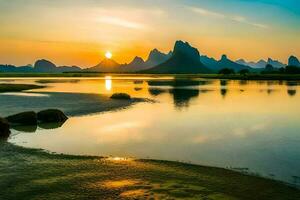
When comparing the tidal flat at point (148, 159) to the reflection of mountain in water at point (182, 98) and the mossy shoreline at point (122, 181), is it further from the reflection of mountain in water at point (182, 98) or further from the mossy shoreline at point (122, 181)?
the reflection of mountain in water at point (182, 98)

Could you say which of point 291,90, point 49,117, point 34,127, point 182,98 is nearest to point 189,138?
point 34,127

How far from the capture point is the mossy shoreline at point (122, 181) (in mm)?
14664

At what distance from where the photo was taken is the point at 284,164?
19.9 m

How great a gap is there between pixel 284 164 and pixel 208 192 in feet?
→ 23.7

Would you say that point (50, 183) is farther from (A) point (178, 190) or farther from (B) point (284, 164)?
(B) point (284, 164)

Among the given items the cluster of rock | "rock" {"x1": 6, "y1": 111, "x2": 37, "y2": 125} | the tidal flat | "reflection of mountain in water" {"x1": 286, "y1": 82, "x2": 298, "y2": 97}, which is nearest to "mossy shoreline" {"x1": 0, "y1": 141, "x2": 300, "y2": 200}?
the tidal flat

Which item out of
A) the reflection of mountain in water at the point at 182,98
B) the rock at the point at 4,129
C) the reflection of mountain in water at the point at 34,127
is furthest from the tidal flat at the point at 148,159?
the reflection of mountain in water at the point at 182,98

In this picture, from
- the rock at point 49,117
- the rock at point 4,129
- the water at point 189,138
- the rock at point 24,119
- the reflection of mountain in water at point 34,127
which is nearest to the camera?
the water at point 189,138

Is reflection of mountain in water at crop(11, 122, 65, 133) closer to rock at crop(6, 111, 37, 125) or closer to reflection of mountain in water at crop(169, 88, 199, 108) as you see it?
rock at crop(6, 111, 37, 125)

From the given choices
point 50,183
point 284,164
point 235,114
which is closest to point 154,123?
point 235,114

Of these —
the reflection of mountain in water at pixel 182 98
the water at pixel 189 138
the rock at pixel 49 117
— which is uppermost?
the rock at pixel 49 117

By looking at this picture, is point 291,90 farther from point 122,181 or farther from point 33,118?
point 122,181

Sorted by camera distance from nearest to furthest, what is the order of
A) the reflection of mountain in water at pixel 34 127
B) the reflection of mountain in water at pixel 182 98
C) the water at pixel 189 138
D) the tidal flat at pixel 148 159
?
the tidal flat at pixel 148 159 < the water at pixel 189 138 < the reflection of mountain in water at pixel 34 127 < the reflection of mountain in water at pixel 182 98

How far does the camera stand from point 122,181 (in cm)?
1645
